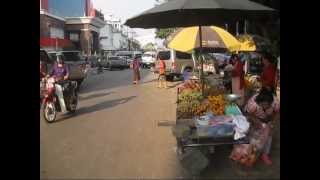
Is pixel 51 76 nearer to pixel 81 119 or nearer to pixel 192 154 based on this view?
pixel 81 119

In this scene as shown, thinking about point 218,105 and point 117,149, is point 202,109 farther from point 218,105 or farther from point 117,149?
point 117,149

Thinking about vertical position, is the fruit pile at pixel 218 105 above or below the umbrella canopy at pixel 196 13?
below

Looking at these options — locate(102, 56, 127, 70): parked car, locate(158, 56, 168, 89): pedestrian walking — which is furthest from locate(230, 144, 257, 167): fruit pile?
locate(102, 56, 127, 70): parked car

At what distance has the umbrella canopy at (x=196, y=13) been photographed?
7.38m

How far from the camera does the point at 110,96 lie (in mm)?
17750

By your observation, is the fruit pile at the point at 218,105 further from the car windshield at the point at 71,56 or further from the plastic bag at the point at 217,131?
the car windshield at the point at 71,56

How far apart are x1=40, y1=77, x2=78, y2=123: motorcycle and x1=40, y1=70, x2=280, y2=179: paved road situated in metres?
0.26

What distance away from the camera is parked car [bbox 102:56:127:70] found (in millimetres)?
42656

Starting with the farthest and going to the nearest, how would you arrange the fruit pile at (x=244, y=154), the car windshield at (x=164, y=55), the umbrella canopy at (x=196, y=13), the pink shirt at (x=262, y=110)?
the car windshield at (x=164, y=55) < the umbrella canopy at (x=196, y=13) < the pink shirt at (x=262, y=110) < the fruit pile at (x=244, y=154)

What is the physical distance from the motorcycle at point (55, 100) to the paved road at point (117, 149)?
0.26 meters

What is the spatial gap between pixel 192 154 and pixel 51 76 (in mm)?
6517

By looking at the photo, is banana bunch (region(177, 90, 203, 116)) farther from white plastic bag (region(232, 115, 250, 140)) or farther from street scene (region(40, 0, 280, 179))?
white plastic bag (region(232, 115, 250, 140))

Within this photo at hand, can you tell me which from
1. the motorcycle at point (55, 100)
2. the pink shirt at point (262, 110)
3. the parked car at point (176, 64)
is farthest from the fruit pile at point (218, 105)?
the parked car at point (176, 64)
